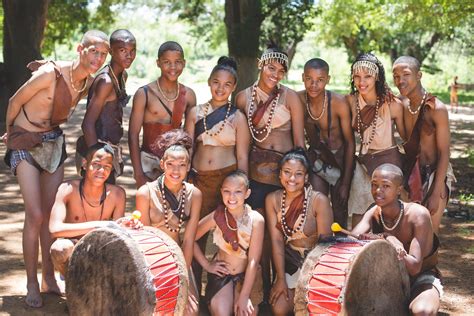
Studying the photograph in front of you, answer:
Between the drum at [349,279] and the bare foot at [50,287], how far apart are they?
1831mm

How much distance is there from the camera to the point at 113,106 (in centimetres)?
498

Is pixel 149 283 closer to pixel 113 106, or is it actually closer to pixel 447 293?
pixel 113 106

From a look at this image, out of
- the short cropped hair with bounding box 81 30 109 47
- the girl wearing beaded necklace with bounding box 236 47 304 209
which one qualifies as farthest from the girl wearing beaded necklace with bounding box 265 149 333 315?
the short cropped hair with bounding box 81 30 109 47

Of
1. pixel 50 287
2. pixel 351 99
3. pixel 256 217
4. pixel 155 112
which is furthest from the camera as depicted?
pixel 351 99

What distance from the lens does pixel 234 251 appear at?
15.0 ft

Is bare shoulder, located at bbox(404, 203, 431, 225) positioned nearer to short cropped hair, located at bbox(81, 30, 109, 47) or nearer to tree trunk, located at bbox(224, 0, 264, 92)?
short cropped hair, located at bbox(81, 30, 109, 47)

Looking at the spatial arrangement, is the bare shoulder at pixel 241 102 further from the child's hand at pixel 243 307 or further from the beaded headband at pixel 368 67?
the child's hand at pixel 243 307

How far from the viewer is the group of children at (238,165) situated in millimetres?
4445

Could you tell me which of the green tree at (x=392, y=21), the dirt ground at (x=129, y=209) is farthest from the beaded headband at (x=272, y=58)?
the green tree at (x=392, y=21)

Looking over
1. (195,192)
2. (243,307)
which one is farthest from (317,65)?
(243,307)

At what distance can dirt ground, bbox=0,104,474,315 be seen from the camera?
4.70 meters

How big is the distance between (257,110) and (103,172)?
127 cm

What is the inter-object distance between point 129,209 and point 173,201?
3.29m

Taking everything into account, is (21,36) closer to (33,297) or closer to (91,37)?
(91,37)
